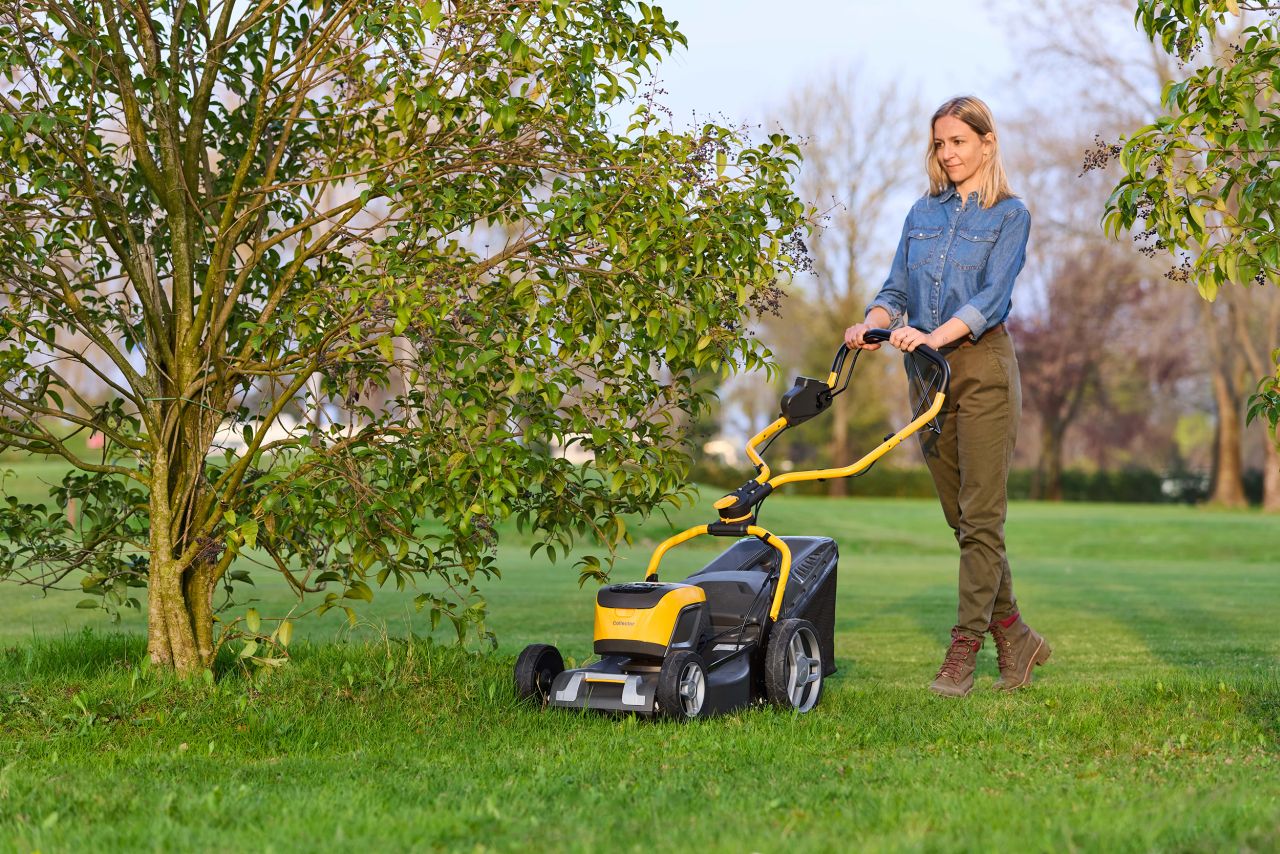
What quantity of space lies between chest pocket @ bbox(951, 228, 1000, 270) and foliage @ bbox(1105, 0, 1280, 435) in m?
1.27

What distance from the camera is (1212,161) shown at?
4656 mm

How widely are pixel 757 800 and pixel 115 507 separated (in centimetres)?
357

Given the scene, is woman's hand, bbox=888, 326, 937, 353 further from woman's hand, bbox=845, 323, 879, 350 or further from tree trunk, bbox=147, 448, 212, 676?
tree trunk, bbox=147, 448, 212, 676

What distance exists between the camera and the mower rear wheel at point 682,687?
16.2 feet

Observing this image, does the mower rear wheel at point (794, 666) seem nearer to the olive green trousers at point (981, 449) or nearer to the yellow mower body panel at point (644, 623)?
the yellow mower body panel at point (644, 623)

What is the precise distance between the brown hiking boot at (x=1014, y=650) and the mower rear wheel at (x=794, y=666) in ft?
3.37

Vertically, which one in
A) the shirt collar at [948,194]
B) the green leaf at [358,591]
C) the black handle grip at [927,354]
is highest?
the shirt collar at [948,194]

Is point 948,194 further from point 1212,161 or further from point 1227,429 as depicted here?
point 1227,429

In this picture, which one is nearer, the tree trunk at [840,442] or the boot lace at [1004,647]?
the boot lace at [1004,647]

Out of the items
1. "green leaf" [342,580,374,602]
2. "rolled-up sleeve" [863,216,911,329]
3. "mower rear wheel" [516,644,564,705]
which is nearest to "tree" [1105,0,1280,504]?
"rolled-up sleeve" [863,216,911,329]

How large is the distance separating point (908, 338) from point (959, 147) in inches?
40.7

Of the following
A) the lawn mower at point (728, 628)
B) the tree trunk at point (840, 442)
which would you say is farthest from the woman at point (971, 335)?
the tree trunk at point (840, 442)

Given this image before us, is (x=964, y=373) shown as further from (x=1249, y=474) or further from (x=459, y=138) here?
(x=1249, y=474)

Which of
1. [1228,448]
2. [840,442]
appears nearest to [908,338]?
[1228,448]
